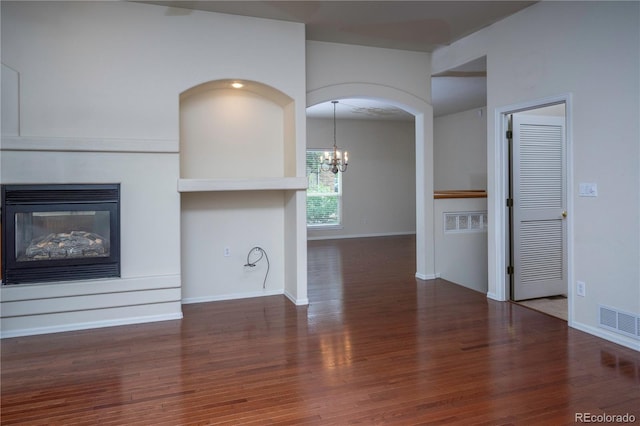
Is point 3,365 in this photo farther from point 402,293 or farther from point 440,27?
point 440,27

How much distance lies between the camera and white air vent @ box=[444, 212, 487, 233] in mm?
5801

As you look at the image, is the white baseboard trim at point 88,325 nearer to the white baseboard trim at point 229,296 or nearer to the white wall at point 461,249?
the white baseboard trim at point 229,296

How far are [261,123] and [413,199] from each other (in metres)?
6.84

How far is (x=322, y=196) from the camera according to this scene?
Result: 10266mm

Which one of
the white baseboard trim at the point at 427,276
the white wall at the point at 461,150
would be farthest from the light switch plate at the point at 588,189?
the white wall at the point at 461,150

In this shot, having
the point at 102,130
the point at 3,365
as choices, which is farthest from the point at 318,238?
the point at 3,365

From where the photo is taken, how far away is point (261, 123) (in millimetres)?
4871

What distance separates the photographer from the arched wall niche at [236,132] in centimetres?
456

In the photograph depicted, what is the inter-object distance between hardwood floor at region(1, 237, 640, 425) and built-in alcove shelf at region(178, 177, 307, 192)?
1.25 meters

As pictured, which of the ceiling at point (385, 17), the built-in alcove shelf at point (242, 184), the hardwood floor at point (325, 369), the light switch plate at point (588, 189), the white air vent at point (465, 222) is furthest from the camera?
the white air vent at point (465, 222)

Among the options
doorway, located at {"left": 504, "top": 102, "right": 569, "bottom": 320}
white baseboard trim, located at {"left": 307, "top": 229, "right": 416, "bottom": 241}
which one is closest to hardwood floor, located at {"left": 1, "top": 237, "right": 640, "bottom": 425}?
doorway, located at {"left": 504, "top": 102, "right": 569, "bottom": 320}
